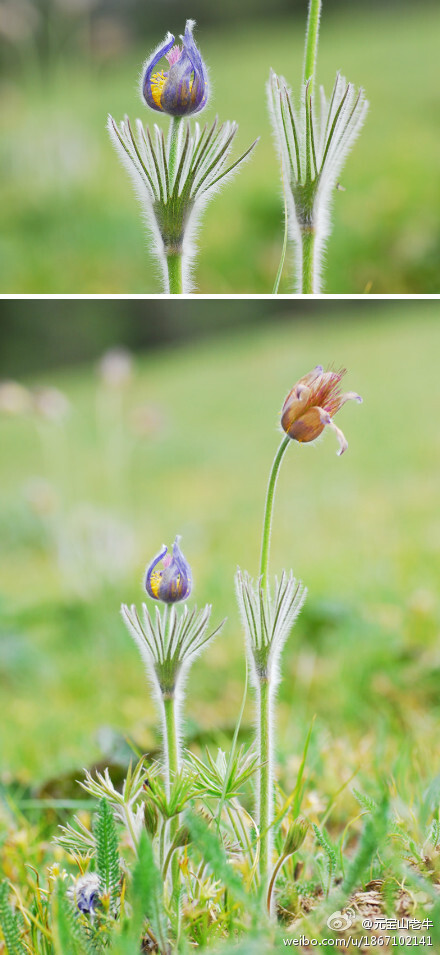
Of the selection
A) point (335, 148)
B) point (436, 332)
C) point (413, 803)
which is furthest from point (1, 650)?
point (436, 332)

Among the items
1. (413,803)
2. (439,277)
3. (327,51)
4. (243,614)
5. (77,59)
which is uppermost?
(77,59)

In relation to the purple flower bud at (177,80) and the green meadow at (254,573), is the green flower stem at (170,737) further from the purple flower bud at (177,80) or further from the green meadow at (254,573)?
the purple flower bud at (177,80)

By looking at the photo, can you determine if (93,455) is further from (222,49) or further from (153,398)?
(222,49)

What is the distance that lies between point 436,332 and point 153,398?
1.17m

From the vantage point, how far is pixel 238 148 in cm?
53

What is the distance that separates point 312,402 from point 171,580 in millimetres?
138

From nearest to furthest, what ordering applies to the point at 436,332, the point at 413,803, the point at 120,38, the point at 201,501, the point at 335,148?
the point at 335,148 → the point at 413,803 → the point at 120,38 → the point at 201,501 → the point at 436,332

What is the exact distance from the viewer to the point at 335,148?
18.9 inches

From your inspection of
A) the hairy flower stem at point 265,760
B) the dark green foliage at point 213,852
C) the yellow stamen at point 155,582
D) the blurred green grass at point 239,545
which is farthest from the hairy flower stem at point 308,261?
the blurred green grass at point 239,545

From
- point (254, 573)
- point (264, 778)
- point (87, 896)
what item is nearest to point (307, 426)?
point (264, 778)

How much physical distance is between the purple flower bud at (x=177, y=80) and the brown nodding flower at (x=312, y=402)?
0.16 meters

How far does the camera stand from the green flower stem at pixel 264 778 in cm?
53

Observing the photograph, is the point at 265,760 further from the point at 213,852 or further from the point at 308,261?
the point at 308,261

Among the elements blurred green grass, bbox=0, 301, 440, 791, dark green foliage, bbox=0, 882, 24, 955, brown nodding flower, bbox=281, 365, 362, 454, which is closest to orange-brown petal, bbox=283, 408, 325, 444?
brown nodding flower, bbox=281, 365, 362, 454
